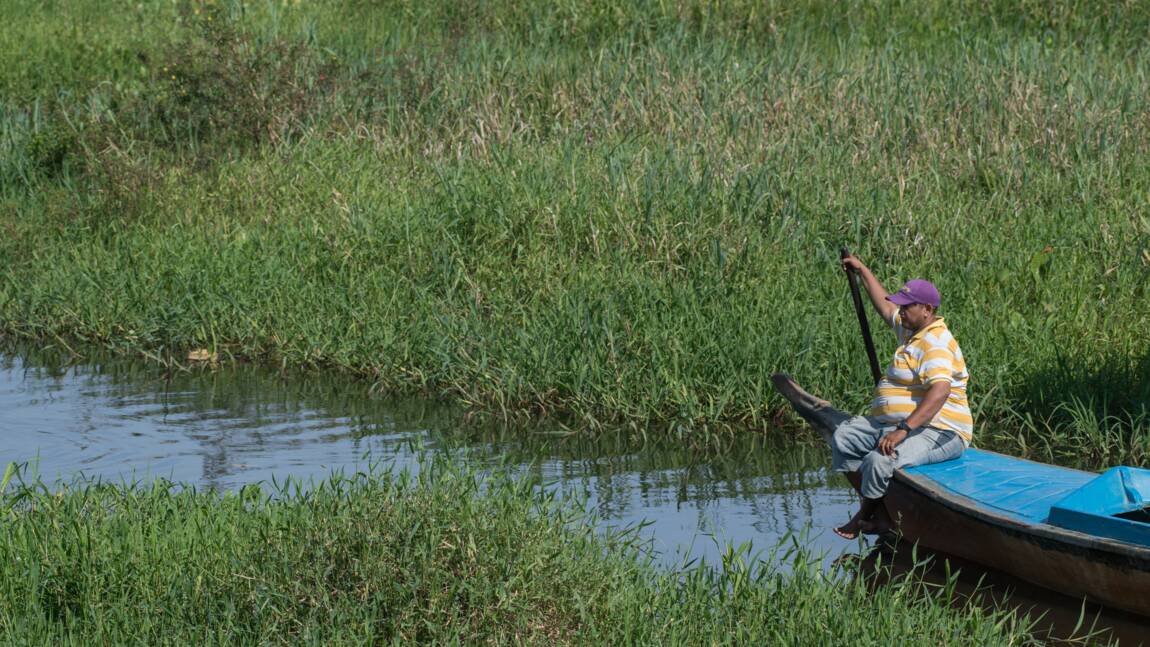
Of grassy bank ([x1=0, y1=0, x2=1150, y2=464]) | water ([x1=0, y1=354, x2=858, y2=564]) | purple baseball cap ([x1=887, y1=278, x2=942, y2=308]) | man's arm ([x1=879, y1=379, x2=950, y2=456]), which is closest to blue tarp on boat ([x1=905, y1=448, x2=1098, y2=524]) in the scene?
man's arm ([x1=879, y1=379, x2=950, y2=456])

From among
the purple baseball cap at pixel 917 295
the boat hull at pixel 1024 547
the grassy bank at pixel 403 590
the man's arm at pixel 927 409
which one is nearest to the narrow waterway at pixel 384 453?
the boat hull at pixel 1024 547

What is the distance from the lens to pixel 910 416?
7.42 m

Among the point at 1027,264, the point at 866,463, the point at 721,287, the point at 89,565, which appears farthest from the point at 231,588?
the point at 1027,264

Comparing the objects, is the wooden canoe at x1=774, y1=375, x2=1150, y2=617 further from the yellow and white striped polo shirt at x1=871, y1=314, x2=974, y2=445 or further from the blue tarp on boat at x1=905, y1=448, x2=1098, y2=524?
the yellow and white striped polo shirt at x1=871, y1=314, x2=974, y2=445

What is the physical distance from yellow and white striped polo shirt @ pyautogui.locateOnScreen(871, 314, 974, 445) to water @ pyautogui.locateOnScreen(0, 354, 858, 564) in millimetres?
698

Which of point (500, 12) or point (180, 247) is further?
point (500, 12)

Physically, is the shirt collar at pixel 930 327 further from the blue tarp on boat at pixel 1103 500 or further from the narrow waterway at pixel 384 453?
the blue tarp on boat at pixel 1103 500

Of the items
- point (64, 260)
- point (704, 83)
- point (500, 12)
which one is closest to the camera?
point (64, 260)

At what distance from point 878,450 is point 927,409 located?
1.13ft

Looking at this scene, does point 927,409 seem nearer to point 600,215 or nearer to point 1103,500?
point 1103,500

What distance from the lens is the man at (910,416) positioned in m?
7.44

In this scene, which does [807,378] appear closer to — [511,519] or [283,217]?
[511,519]

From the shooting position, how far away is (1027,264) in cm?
1082

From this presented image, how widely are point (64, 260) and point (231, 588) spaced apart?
7.73m
